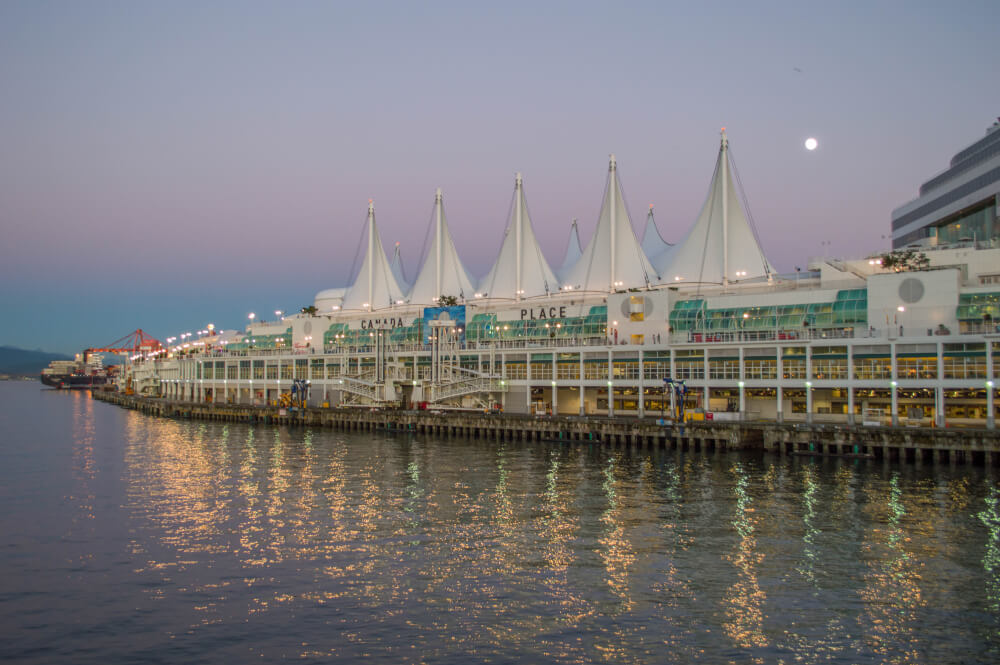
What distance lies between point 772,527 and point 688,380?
1284 inches

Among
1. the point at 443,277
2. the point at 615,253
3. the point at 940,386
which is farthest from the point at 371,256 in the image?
the point at 940,386

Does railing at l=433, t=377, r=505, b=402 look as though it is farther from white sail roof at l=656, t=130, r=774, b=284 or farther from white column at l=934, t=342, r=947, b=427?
white column at l=934, t=342, r=947, b=427

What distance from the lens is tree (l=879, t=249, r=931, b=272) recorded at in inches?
2215

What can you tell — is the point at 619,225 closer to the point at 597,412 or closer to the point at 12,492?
the point at 597,412

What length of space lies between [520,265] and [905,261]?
4254 cm

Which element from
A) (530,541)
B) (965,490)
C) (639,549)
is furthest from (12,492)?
(965,490)

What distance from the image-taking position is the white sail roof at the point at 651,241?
336 ft

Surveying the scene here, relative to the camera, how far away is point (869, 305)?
5369 cm

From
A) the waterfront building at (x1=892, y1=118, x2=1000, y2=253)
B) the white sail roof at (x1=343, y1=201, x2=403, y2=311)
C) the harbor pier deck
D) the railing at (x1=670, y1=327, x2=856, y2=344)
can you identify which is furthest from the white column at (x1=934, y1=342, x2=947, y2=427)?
the white sail roof at (x1=343, y1=201, x2=403, y2=311)

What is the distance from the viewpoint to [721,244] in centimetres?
7531

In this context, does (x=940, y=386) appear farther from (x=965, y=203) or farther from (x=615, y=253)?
(x=615, y=253)

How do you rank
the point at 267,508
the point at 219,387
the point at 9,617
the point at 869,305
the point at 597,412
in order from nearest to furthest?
the point at 9,617
the point at 267,508
the point at 869,305
the point at 597,412
the point at 219,387

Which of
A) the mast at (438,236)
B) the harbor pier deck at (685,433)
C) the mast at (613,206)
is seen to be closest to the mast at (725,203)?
the mast at (613,206)

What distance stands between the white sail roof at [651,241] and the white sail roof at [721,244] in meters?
22.5
